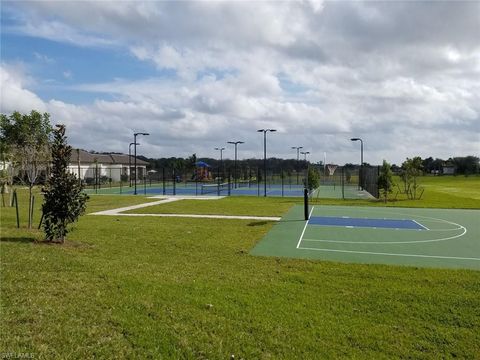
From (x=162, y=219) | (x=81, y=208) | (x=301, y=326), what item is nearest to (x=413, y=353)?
(x=301, y=326)

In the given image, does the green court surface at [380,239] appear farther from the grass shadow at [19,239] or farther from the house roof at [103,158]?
the house roof at [103,158]

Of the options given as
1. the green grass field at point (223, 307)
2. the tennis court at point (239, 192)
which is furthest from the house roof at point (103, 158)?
the green grass field at point (223, 307)

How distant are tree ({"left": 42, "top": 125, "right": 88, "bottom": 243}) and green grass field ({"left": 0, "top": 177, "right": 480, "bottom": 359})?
715 mm

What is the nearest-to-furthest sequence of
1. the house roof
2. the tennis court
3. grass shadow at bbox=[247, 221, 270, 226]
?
grass shadow at bbox=[247, 221, 270, 226], the tennis court, the house roof

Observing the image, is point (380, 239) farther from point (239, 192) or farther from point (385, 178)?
point (239, 192)

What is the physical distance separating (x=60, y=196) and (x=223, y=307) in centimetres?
553

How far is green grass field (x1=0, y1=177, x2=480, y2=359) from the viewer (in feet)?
14.6

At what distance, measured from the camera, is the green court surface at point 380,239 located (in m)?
9.43

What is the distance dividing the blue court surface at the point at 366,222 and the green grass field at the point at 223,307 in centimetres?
680

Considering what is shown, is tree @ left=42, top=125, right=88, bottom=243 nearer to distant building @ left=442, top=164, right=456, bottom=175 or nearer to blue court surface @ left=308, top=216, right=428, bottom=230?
blue court surface @ left=308, top=216, right=428, bottom=230

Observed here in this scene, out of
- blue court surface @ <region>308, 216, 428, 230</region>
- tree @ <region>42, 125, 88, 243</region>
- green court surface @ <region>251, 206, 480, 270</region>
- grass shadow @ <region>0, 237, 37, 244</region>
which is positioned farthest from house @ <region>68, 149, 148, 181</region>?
tree @ <region>42, 125, 88, 243</region>

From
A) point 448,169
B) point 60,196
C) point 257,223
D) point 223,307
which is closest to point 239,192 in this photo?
point 257,223

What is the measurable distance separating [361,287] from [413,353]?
7.30 feet

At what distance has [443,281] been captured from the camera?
23.5ft
